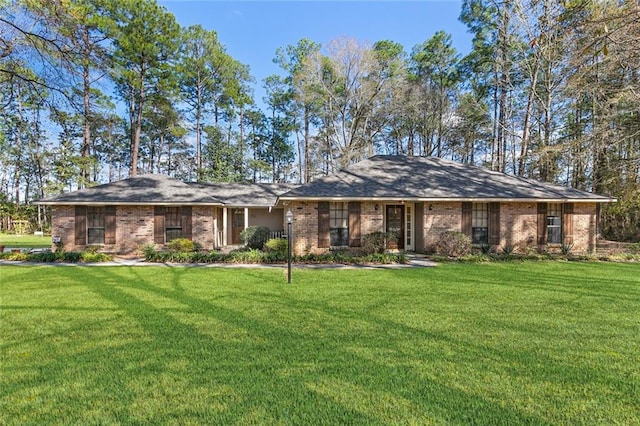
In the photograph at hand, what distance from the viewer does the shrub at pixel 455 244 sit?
37.7 ft

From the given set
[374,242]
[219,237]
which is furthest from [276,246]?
[219,237]

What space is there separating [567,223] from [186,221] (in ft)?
50.6

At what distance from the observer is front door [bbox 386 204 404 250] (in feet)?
42.8

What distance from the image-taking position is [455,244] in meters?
11.5

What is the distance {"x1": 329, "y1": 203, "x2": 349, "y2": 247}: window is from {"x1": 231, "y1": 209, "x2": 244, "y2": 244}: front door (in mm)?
7261

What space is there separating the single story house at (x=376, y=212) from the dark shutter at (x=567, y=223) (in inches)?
1.3

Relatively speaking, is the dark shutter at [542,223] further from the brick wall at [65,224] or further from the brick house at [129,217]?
the brick wall at [65,224]

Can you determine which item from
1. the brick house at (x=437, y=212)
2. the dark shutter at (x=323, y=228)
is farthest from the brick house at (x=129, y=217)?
the dark shutter at (x=323, y=228)

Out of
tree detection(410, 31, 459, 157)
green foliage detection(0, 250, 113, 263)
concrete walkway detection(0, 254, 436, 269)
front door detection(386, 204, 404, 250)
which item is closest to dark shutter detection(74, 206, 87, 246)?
green foliage detection(0, 250, 113, 263)

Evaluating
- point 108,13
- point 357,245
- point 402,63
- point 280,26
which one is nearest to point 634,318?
point 357,245

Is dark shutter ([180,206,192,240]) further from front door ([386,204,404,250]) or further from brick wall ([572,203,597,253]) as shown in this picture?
brick wall ([572,203,597,253])

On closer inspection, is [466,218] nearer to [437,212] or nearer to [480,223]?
[480,223]

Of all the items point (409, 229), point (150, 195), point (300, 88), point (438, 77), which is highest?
point (438, 77)

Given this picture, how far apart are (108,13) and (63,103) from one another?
56.9ft
